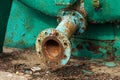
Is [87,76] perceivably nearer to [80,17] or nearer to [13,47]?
[80,17]

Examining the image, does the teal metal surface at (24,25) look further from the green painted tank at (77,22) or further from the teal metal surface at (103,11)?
the teal metal surface at (103,11)

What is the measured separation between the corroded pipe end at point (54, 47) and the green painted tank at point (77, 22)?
0.21m


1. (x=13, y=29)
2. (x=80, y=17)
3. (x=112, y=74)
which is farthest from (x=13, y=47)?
(x=112, y=74)

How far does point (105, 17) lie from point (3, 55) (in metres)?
1.08

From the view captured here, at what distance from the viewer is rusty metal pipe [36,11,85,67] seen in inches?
99.0

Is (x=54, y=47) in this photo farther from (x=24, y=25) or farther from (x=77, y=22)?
(x=24, y=25)

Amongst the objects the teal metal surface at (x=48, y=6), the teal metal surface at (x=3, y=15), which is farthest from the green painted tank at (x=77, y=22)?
the teal metal surface at (x=3, y=15)

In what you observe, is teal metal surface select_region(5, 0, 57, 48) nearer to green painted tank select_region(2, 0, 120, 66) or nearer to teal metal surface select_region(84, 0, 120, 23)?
green painted tank select_region(2, 0, 120, 66)

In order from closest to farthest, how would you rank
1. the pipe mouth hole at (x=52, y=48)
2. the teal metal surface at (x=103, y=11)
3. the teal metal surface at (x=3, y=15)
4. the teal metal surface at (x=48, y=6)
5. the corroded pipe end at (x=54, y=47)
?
the corroded pipe end at (x=54, y=47) → the pipe mouth hole at (x=52, y=48) → the teal metal surface at (x=103, y=11) → the teal metal surface at (x=48, y=6) → the teal metal surface at (x=3, y=15)

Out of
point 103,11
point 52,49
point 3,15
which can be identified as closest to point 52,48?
point 52,49

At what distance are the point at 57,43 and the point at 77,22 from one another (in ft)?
1.23

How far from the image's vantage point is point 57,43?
2584 mm

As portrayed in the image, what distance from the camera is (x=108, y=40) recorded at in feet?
10.1

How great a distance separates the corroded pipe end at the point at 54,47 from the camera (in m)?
2.51
